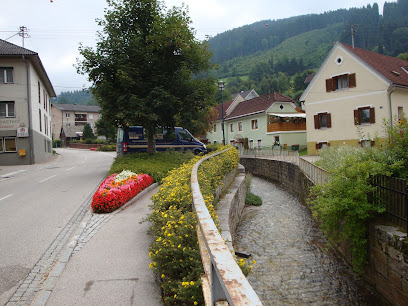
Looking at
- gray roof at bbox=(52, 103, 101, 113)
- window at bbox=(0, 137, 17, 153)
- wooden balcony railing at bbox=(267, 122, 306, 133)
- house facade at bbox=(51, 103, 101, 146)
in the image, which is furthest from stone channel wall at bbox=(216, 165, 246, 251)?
gray roof at bbox=(52, 103, 101, 113)

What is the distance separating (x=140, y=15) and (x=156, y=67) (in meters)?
3.30

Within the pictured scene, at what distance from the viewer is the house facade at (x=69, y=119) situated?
256ft

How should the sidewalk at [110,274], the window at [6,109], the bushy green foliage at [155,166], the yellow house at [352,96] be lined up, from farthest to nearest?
the window at [6,109], the yellow house at [352,96], the bushy green foliage at [155,166], the sidewalk at [110,274]

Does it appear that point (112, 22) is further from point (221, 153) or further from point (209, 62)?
point (221, 153)

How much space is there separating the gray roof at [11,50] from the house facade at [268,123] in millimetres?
25046

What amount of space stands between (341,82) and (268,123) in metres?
12.9

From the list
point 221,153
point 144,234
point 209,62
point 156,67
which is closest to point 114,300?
point 144,234

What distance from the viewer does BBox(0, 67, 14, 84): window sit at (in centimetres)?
2548

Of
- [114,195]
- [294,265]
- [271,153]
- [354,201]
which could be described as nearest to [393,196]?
[354,201]

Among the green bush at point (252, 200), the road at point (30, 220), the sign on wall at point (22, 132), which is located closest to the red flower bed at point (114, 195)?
the road at point (30, 220)

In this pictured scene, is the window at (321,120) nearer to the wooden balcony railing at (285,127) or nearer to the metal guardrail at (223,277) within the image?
the wooden balcony railing at (285,127)

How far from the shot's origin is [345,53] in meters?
25.5

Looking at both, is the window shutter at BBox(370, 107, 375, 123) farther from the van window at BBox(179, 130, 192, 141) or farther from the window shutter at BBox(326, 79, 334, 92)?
the van window at BBox(179, 130, 192, 141)

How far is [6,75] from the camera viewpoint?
2559 cm
